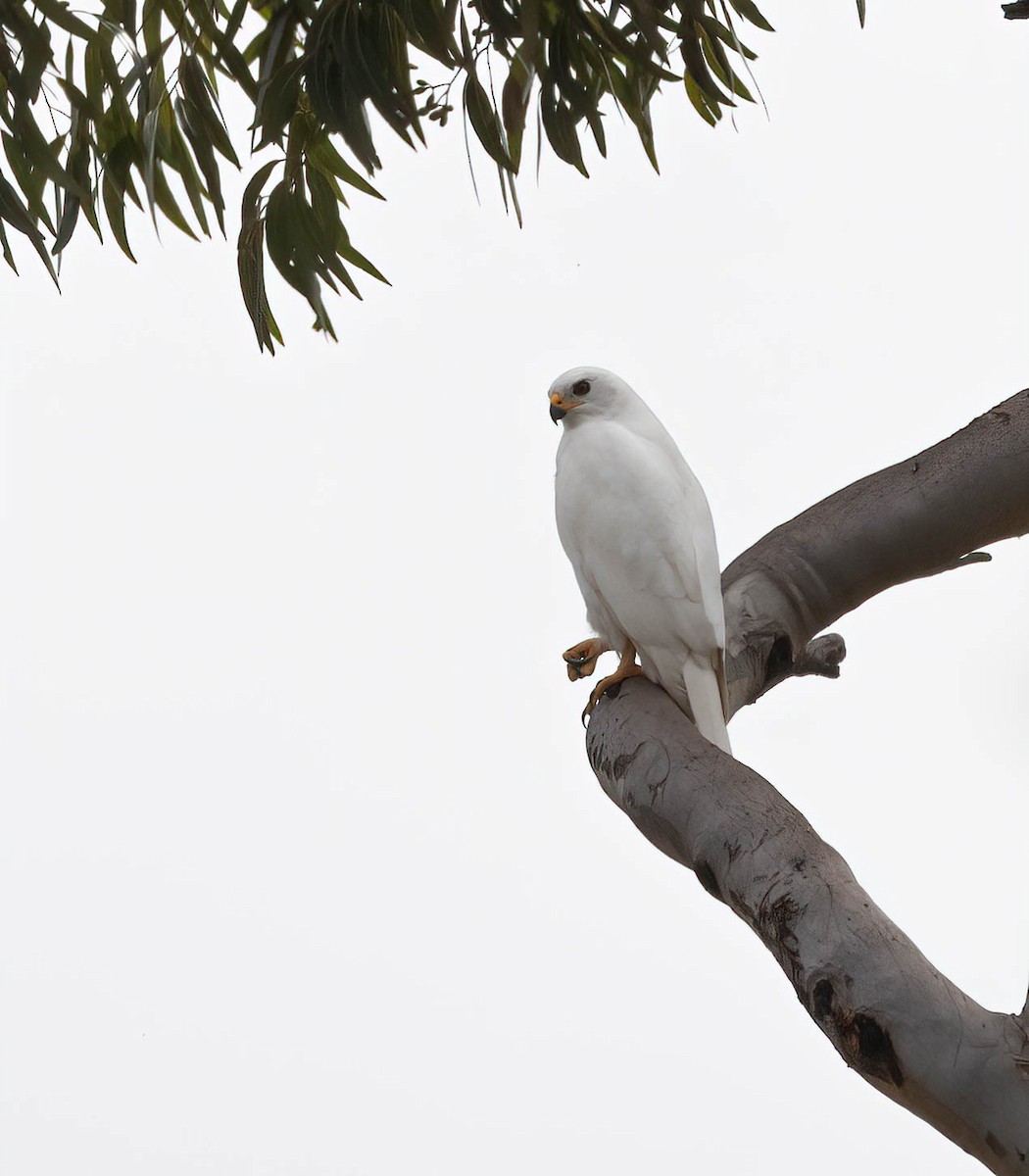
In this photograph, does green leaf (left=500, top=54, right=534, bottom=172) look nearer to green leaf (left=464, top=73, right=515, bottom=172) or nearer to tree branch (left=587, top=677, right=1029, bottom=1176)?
green leaf (left=464, top=73, right=515, bottom=172)

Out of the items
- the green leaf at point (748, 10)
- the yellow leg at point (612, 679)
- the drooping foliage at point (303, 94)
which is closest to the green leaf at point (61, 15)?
the drooping foliage at point (303, 94)

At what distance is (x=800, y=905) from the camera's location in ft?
3.43

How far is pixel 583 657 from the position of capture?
1966mm

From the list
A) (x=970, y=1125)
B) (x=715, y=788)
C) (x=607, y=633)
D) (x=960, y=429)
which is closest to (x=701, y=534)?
(x=607, y=633)

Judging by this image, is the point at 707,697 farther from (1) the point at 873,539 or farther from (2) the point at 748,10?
(2) the point at 748,10

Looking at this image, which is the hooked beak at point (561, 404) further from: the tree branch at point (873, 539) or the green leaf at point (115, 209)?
the green leaf at point (115, 209)

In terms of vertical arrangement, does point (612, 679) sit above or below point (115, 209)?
below

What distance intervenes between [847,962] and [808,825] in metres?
0.19

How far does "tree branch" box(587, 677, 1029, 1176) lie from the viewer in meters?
0.92

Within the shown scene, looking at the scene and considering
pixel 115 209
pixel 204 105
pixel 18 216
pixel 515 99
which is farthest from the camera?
pixel 115 209

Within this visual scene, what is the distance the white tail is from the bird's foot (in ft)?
0.77

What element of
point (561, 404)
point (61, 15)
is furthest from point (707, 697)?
point (61, 15)

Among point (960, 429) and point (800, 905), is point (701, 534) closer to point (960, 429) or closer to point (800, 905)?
point (960, 429)

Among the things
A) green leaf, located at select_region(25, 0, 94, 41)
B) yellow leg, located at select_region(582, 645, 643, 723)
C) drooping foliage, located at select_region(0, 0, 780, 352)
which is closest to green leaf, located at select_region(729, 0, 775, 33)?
drooping foliage, located at select_region(0, 0, 780, 352)
